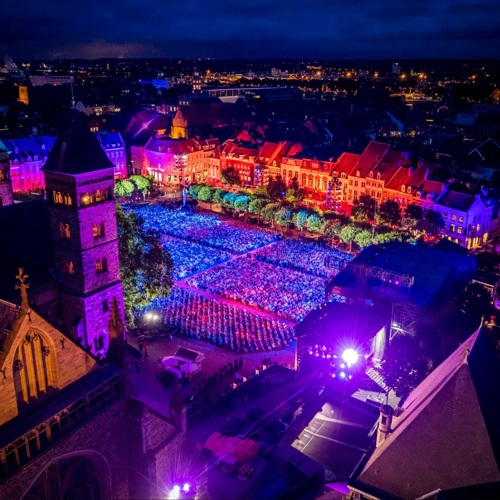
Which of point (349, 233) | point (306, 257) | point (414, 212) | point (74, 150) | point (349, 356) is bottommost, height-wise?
point (306, 257)

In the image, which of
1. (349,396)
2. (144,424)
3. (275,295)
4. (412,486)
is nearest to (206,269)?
(275,295)

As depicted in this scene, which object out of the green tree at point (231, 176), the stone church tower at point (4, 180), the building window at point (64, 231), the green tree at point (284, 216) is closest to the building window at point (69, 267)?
the building window at point (64, 231)

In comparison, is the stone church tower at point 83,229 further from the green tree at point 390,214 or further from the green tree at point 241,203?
the green tree at point 241,203

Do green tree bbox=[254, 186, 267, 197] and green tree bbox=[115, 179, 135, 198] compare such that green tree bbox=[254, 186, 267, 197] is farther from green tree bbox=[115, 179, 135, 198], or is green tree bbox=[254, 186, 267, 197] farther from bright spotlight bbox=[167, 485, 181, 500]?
bright spotlight bbox=[167, 485, 181, 500]

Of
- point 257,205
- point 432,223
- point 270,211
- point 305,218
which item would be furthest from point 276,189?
point 432,223

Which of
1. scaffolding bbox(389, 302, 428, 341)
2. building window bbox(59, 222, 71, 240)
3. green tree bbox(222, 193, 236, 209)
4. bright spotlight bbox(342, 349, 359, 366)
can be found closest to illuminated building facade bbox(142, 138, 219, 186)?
green tree bbox(222, 193, 236, 209)

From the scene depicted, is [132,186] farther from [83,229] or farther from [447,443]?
[447,443]
